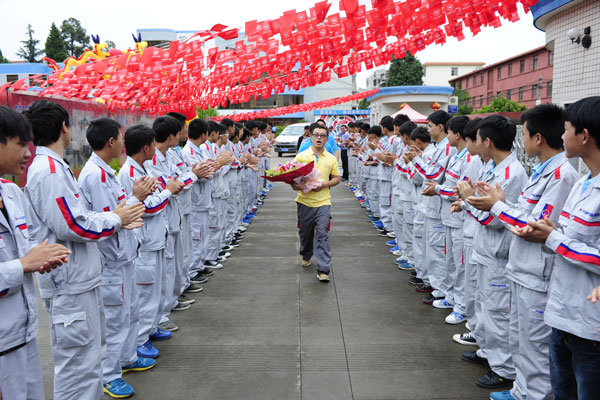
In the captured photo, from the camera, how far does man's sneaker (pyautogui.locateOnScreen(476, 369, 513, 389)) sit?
3.36 m

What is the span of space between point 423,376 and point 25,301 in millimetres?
2797

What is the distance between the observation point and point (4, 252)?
6.69 ft

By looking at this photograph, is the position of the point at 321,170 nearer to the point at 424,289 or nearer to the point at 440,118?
the point at 440,118

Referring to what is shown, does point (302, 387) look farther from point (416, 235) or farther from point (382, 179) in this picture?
point (382, 179)

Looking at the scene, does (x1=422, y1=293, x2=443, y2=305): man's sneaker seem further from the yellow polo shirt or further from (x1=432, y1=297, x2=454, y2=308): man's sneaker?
the yellow polo shirt

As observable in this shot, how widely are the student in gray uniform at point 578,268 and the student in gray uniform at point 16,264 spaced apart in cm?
241

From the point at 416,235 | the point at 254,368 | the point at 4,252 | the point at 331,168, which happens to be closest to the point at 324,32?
the point at 331,168

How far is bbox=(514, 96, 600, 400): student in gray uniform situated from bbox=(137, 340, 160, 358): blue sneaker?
3021mm

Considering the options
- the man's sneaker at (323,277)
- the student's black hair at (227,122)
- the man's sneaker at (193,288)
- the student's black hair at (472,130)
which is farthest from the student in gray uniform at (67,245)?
the student's black hair at (227,122)

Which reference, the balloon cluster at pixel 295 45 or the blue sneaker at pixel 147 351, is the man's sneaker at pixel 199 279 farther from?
the balloon cluster at pixel 295 45

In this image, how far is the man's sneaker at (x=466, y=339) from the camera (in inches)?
161

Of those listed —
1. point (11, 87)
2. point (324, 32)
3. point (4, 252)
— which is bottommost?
point (4, 252)

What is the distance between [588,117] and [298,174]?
12.7 feet

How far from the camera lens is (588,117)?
7.00 feet
